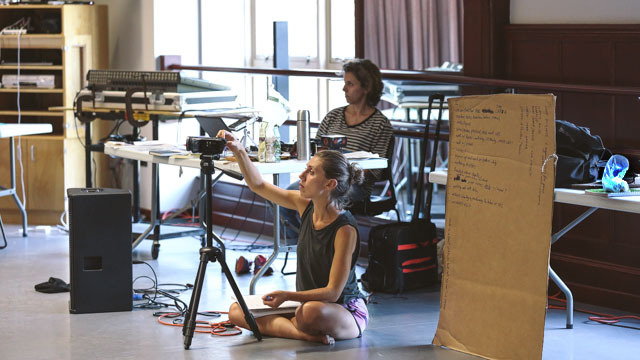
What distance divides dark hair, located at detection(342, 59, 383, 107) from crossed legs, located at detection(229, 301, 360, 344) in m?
1.61

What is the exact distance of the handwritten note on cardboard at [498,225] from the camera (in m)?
3.46

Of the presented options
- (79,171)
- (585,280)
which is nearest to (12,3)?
(79,171)

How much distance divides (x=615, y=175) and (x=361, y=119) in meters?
1.72

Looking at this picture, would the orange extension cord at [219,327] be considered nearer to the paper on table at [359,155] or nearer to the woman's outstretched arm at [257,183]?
the woman's outstretched arm at [257,183]

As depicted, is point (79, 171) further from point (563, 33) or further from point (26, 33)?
point (563, 33)

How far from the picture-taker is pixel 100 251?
4.33m

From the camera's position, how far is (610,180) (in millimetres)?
3631

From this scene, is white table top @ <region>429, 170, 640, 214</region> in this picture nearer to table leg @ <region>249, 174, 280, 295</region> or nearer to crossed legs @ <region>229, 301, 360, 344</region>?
crossed legs @ <region>229, 301, 360, 344</region>

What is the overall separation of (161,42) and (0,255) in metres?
2.10

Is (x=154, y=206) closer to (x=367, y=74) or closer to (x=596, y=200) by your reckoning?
(x=367, y=74)

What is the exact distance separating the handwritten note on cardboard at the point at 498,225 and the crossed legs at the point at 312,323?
0.39 m

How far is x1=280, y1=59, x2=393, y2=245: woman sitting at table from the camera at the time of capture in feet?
16.4

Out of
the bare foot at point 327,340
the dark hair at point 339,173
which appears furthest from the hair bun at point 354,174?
the bare foot at point 327,340

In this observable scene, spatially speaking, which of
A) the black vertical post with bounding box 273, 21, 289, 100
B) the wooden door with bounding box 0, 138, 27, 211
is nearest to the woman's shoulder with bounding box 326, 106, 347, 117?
the black vertical post with bounding box 273, 21, 289, 100
